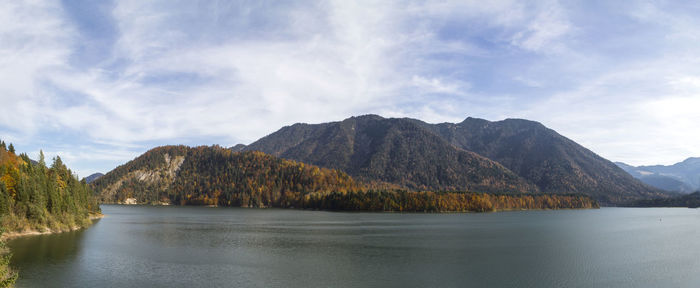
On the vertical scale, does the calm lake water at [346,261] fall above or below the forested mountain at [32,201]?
below

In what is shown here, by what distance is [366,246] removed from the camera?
83.2 meters

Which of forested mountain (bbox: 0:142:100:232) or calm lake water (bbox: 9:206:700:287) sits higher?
forested mountain (bbox: 0:142:100:232)

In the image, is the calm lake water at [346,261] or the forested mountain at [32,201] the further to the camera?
the forested mountain at [32,201]

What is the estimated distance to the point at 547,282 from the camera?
52.1 metres

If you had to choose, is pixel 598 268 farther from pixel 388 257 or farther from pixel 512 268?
pixel 388 257

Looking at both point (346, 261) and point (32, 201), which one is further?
point (32, 201)

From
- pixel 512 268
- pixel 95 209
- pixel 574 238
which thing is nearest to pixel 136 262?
pixel 512 268

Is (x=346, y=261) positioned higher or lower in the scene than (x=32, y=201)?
lower

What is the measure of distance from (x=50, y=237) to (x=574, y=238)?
11989 centimetres

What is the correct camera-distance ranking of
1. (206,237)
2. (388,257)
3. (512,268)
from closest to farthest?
(512,268) < (388,257) < (206,237)

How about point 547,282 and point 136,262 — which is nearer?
point 547,282

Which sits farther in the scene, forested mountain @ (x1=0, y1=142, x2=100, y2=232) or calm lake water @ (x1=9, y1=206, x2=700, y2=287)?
forested mountain @ (x1=0, y1=142, x2=100, y2=232)

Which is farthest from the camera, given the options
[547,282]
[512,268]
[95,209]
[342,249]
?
[95,209]

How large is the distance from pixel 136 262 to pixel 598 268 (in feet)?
224
